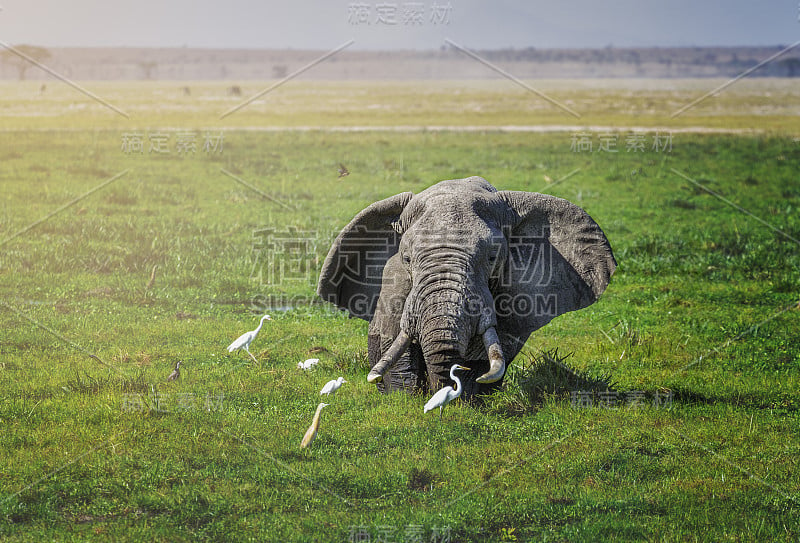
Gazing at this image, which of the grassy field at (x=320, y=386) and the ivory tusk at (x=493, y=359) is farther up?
the ivory tusk at (x=493, y=359)

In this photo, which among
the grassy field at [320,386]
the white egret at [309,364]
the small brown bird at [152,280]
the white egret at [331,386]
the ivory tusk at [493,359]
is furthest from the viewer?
the small brown bird at [152,280]

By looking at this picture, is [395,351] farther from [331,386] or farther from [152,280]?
[152,280]

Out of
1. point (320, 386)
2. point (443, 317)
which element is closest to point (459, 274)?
point (443, 317)

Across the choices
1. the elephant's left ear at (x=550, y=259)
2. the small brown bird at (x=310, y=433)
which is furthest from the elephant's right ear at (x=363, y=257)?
the small brown bird at (x=310, y=433)

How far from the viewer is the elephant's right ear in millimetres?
9867

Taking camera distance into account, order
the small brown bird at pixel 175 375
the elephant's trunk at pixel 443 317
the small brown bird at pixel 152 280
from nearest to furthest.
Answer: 1. the elephant's trunk at pixel 443 317
2. the small brown bird at pixel 175 375
3. the small brown bird at pixel 152 280

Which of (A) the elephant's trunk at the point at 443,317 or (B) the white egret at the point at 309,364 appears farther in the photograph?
(B) the white egret at the point at 309,364

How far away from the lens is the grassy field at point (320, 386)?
7.29 m

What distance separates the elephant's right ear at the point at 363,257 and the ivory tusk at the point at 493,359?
187 cm

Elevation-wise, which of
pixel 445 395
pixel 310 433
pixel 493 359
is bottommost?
pixel 310 433

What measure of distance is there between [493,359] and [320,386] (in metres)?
2.78

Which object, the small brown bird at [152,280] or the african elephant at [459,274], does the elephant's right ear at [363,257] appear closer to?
the african elephant at [459,274]

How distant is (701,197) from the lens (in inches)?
966

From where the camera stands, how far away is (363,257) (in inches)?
403
